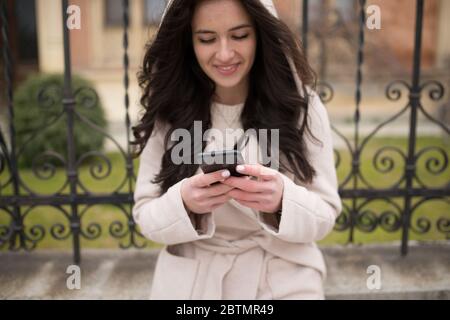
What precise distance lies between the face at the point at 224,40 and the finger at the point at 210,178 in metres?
0.38

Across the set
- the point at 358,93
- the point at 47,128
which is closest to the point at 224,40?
the point at 358,93

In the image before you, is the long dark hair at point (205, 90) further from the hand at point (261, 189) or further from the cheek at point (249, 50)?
the hand at point (261, 189)

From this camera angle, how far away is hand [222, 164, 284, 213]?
1600 mm

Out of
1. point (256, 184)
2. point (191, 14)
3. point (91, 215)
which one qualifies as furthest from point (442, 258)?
point (91, 215)

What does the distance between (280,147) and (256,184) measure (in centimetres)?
29

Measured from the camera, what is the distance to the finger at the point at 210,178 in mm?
1554

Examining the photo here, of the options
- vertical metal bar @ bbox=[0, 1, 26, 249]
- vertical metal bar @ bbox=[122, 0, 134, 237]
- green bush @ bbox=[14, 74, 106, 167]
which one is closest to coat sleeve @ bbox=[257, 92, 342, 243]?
vertical metal bar @ bbox=[122, 0, 134, 237]

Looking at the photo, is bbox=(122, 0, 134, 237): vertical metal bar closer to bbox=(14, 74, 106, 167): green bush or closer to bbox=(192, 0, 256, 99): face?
bbox=(192, 0, 256, 99): face

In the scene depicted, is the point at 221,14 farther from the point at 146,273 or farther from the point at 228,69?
the point at 146,273

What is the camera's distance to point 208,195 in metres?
1.65

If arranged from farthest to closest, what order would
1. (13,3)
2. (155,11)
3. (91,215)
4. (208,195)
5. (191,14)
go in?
(13,3), (91,215), (155,11), (191,14), (208,195)

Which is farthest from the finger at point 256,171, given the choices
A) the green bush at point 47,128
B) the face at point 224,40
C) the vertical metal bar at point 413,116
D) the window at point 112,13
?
the window at point 112,13

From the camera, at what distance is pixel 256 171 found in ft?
5.15

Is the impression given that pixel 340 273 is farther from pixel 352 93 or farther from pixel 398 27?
pixel 398 27
